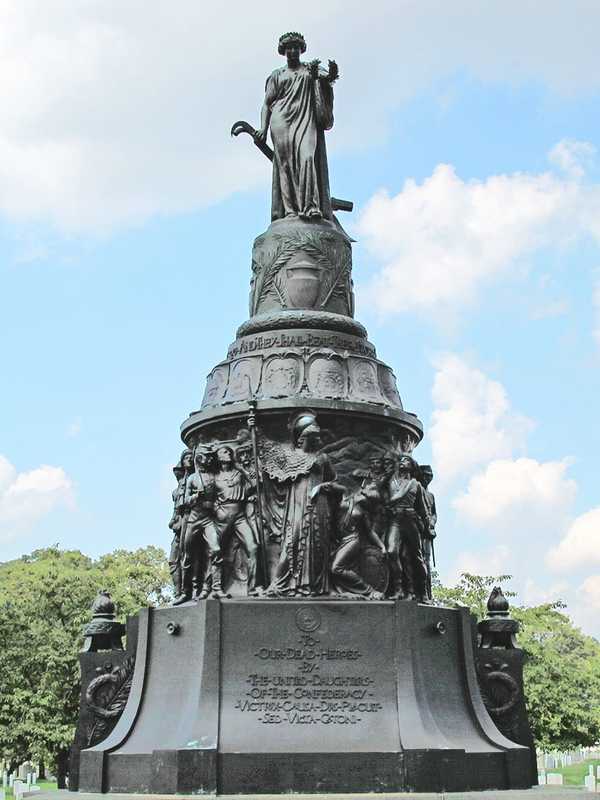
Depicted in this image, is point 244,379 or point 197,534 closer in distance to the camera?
point 197,534

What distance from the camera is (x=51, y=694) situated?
35.4 meters

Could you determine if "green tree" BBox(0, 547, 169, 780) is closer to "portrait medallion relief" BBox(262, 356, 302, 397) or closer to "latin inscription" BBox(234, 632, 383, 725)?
"portrait medallion relief" BBox(262, 356, 302, 397)

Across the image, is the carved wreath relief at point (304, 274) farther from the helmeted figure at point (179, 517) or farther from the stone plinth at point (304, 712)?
the stone plinth at point (304, 712)


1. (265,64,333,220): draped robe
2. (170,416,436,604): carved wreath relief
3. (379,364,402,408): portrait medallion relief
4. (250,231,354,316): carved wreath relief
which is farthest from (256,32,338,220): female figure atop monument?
(170,416,436,604): carved wreath relief

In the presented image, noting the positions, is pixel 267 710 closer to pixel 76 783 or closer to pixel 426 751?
pixel 426 751

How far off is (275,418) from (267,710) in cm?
359

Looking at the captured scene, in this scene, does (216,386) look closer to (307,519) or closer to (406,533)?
(307,519)

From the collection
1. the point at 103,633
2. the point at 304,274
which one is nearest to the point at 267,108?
the point at 304,274

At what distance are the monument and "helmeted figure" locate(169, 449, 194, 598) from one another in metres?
0.04

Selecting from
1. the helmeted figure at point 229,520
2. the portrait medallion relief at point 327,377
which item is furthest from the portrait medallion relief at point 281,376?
the helmeted figure at point 229,520

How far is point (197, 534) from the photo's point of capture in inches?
555

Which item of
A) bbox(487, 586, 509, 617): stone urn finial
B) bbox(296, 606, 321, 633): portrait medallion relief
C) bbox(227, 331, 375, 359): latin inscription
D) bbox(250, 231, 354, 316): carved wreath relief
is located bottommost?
bbox(296, 606, 321, 633): portrait medallion relief

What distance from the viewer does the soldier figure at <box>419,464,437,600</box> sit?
14695 millimetres

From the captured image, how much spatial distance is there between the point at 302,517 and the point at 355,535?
0.69 meters
